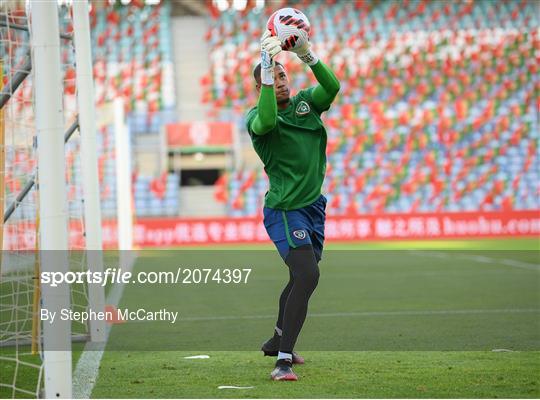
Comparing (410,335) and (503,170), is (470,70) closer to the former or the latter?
(503,170)

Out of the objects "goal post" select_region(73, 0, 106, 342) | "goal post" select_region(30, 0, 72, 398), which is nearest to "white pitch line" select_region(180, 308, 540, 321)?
"goal post" select_region(73, 0, 106, 342)

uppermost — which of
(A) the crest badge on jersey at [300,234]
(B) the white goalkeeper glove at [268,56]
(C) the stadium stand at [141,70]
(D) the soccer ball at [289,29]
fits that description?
(C) the stadium stand at [141,70]

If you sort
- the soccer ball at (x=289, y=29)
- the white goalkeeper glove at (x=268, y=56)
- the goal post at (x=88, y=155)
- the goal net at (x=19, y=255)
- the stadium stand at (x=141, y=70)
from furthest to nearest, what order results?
the stadium stand at (x=141, y=70)
the goal post at (x=88, y=155)
the goal net at (x=19, y=255)
the soccer ball at (x=289, y=29)
the white goalkeeper glove at (x=268, y=56)

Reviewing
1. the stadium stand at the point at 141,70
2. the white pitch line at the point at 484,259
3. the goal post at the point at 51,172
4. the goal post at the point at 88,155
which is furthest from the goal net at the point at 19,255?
the stadium stand at the point at 141,70

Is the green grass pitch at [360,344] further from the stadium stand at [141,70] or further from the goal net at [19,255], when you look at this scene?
the stadium stand at [141,70]

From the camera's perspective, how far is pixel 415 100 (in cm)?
3027

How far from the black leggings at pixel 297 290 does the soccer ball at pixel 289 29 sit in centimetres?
104

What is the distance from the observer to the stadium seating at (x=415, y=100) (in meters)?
28.5

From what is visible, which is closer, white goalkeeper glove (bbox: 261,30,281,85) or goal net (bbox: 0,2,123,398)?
white goalkeeper glove (bbox: 261,30,281,85)

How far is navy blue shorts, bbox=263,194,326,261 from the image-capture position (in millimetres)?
5156

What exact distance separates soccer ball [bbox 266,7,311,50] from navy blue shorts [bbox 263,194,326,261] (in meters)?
0.85

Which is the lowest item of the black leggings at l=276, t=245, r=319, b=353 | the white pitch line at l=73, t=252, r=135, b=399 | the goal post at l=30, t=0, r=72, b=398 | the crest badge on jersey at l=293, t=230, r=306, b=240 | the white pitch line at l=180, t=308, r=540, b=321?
the white pitch line at l=180, t=308, r=540, b=321

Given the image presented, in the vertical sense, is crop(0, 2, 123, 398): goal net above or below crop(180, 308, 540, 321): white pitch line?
above

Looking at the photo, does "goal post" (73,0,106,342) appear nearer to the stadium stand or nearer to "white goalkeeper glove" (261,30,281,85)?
"white goalkeeper glove" (261,30,281,85)
